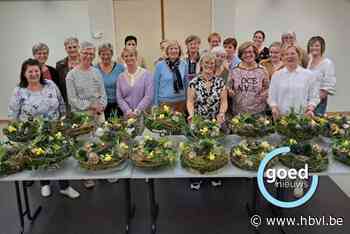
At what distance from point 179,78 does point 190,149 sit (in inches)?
51.0

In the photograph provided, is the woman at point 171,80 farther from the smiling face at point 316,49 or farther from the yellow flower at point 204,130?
the smiling face at point 316,49

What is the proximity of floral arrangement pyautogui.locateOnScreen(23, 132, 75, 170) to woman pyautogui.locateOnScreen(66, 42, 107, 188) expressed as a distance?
80 centimetres

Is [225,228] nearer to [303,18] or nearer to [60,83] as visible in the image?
[60,83]

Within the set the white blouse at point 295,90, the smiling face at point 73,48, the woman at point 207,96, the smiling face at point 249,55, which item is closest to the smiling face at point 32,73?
the smiling face at point 73,48

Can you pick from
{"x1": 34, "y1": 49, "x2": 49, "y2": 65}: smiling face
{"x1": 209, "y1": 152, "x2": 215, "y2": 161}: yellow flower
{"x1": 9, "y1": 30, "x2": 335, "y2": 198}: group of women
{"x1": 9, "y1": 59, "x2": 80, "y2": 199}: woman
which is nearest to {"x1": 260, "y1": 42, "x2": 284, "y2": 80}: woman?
{"x1": 9, "y1": 30, "x2": 335, "y2": 198}: group of women

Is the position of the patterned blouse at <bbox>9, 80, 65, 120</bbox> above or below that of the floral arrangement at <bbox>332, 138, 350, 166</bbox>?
above

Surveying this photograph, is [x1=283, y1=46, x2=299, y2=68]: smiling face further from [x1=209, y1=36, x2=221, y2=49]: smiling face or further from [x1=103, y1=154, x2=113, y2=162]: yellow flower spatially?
[x1=103, y1=154, x2=113, y2=162]: yellow flower

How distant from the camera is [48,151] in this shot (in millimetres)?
2309

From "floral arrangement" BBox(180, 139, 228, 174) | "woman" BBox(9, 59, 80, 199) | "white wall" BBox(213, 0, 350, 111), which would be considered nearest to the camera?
"floral arrangement" BBox(180, 139, 228, 174)

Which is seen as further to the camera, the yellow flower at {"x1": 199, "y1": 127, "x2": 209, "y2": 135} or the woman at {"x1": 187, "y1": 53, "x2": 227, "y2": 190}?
Result: the woman at {"x1": 187, "y1": 53, "x2": 227, "y2": 190}

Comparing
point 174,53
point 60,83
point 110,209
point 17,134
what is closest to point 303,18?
point 174,53

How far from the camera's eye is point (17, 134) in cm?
267

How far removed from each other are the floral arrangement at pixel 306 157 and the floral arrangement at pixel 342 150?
86mm

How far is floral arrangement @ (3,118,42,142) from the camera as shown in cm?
266
